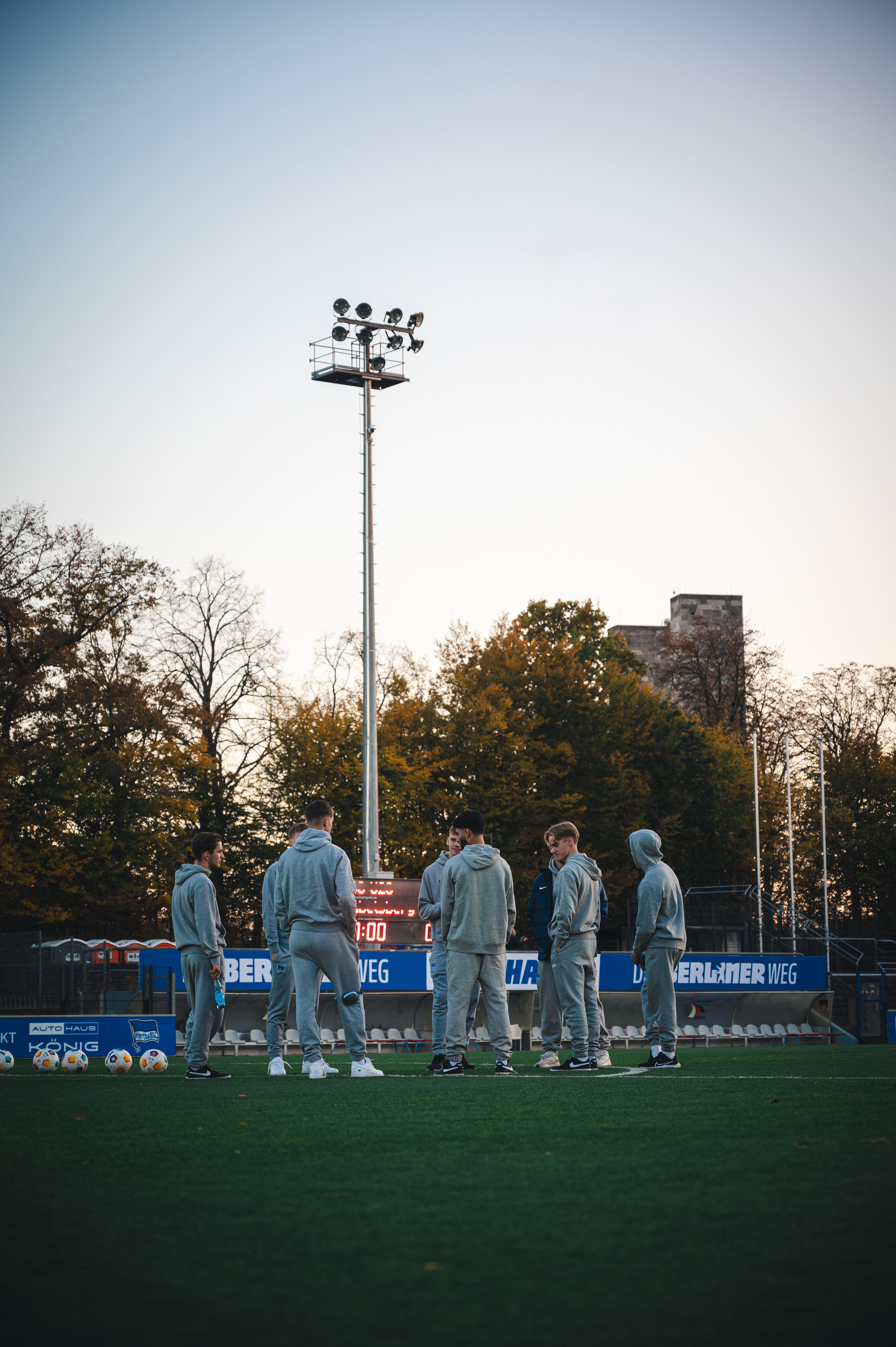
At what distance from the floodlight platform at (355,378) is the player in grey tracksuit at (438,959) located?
20.7 metres

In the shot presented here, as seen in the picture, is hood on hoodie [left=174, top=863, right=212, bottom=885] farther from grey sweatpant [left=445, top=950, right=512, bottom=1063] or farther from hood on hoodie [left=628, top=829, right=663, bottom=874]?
hood on hoodie [left=628, top=829, right=663, bottom=874]

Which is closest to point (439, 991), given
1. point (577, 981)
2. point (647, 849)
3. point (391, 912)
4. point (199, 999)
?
point (577, 981)

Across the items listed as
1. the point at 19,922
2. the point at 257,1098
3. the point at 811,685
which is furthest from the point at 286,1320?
the point at 811,685

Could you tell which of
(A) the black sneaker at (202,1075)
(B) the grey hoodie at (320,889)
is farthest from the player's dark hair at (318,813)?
(A) the black sneaker at (202,1075)

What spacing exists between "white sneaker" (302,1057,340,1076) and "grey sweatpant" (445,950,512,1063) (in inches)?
37.1

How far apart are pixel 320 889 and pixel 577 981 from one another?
2.21m

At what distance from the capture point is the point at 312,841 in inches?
416

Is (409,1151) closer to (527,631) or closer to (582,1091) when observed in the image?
(582,1091)

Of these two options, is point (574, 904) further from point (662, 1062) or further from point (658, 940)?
point (662, 1062)

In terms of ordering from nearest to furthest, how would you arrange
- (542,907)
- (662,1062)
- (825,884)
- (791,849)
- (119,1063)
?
(662,1062)
(119,1063)
(542,907)
(825,884)
(791,849)

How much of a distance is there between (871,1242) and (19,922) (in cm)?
3876

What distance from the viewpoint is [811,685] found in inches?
2361

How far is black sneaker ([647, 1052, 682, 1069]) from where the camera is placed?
11328 millimetres

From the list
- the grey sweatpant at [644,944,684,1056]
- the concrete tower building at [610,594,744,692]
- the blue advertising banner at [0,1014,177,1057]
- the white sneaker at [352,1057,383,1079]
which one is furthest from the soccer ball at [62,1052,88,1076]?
the concrete tower building at [610,594,744,692]
